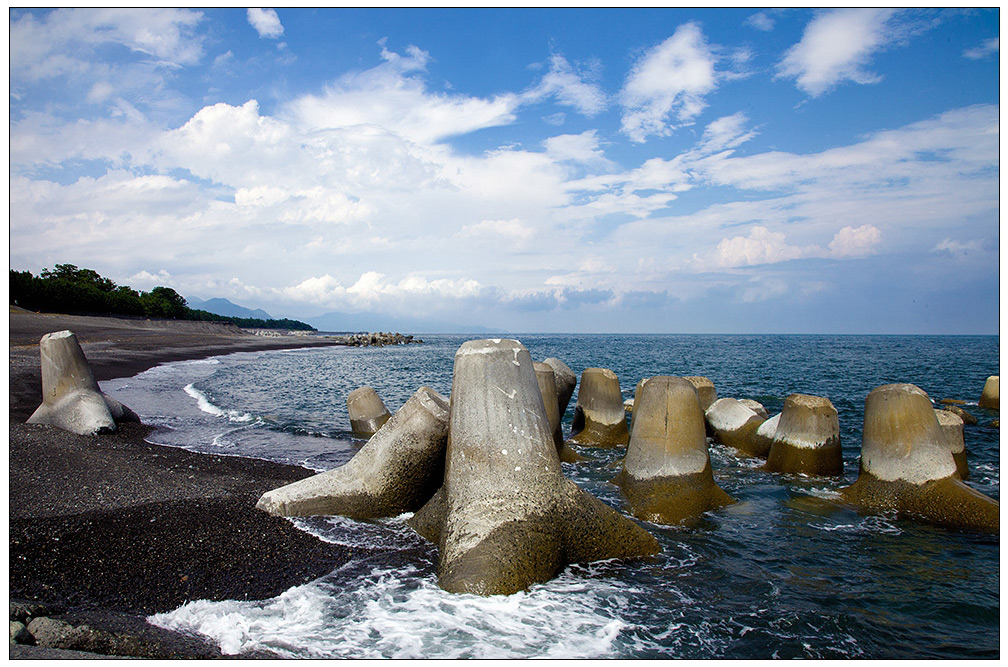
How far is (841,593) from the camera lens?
563cm

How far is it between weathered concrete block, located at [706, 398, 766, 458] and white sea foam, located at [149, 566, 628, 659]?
7398mm

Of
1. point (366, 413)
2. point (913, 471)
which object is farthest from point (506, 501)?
point (366, 413)

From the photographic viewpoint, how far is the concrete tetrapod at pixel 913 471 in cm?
751

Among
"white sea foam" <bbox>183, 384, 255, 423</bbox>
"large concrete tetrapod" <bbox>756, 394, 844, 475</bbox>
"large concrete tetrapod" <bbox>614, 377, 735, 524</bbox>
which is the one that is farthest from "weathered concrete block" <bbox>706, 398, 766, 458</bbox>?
"white sea foam" <bbox>183, 384, 255, 423</bbox>

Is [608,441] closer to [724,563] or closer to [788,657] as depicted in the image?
[724,563]

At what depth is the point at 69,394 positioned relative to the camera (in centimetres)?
1114

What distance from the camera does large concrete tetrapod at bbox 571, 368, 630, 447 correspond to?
1265 cm

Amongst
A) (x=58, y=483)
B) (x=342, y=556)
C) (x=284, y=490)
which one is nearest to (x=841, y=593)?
(x=342, y=556)

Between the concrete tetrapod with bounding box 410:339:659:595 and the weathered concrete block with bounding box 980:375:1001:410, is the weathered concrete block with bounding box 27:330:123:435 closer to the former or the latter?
the concrete tetrapod with bounding box 410:339:659:595

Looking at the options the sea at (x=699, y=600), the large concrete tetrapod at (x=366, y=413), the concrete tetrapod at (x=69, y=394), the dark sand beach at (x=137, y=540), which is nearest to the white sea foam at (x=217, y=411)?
Answer: the large concrete tetrapod at (x=366, y=413)

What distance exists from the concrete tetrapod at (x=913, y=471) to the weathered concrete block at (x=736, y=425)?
2.94 metres

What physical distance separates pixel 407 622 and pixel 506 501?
147 cm

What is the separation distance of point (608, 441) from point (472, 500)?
290 inches

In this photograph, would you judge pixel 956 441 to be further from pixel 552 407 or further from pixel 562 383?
pixel 562 383
